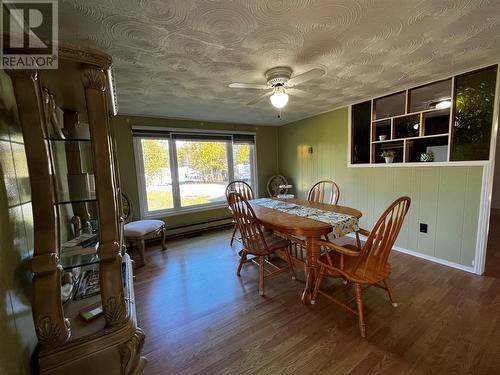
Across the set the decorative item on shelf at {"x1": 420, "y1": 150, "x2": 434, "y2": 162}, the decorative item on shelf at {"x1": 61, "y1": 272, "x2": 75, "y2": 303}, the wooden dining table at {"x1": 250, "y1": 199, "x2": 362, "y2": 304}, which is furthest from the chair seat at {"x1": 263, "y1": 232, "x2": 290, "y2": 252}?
the decorative item on shelf at {"x1": 420, "y1": 150, "x2": 434, "y2": 162}

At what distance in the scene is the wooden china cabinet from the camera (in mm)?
753

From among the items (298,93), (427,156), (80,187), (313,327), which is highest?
(298,93)

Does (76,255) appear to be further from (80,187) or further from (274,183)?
(274,183)

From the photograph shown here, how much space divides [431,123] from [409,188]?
33.5 inches

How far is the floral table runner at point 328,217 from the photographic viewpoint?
1831mm

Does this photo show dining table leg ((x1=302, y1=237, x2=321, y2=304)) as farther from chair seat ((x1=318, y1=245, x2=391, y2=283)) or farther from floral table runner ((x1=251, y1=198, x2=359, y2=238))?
floral table runner ((x1=251, y1=198, x2=359, y2=238))

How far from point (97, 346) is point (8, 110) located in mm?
988

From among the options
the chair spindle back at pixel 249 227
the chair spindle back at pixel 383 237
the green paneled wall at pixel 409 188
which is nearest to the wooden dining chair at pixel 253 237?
the chair spindle back at pixel 249 227

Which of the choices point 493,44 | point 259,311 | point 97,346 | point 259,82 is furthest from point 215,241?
point 493,44

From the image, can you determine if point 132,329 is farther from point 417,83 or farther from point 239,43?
point 417,83

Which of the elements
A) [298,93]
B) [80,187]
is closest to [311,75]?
[298,93]

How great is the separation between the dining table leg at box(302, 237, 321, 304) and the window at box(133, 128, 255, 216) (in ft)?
8.89

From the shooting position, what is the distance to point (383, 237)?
1.54 m

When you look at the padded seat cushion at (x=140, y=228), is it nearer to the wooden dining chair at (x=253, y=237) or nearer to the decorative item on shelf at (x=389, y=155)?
the wooden dining chair at (x=253, y=237)
